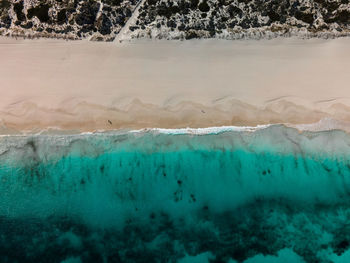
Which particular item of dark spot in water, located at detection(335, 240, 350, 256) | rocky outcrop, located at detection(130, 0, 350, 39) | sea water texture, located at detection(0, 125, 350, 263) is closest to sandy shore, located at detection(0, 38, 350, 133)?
rocky outcrop, located at detection(130, 0, 350, 39)

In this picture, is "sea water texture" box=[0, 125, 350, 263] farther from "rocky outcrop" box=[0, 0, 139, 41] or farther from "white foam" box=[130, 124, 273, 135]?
"rocky outcrop" box=[0, 0, 139, 41]

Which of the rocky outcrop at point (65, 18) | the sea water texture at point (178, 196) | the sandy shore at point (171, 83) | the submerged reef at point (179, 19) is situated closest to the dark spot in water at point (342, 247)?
the sea water texture at point (178, 196)

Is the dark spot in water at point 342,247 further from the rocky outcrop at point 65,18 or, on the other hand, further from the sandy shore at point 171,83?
the rocky outcrop at point 65,18

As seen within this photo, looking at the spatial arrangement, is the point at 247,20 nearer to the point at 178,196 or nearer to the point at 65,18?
the point at 65,18

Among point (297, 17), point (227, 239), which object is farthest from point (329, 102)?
point (227, 239)

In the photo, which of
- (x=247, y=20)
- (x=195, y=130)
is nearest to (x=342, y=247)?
(x=195, y=130)

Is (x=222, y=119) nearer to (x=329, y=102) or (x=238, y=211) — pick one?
(x=238, y=211)

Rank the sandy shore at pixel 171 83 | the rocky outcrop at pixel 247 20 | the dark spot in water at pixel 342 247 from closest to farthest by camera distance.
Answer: the dark spot in water at pixel 342 247 → the sandy shore at pixel 171 83 → the rocky outcrop at pixel 247 20
